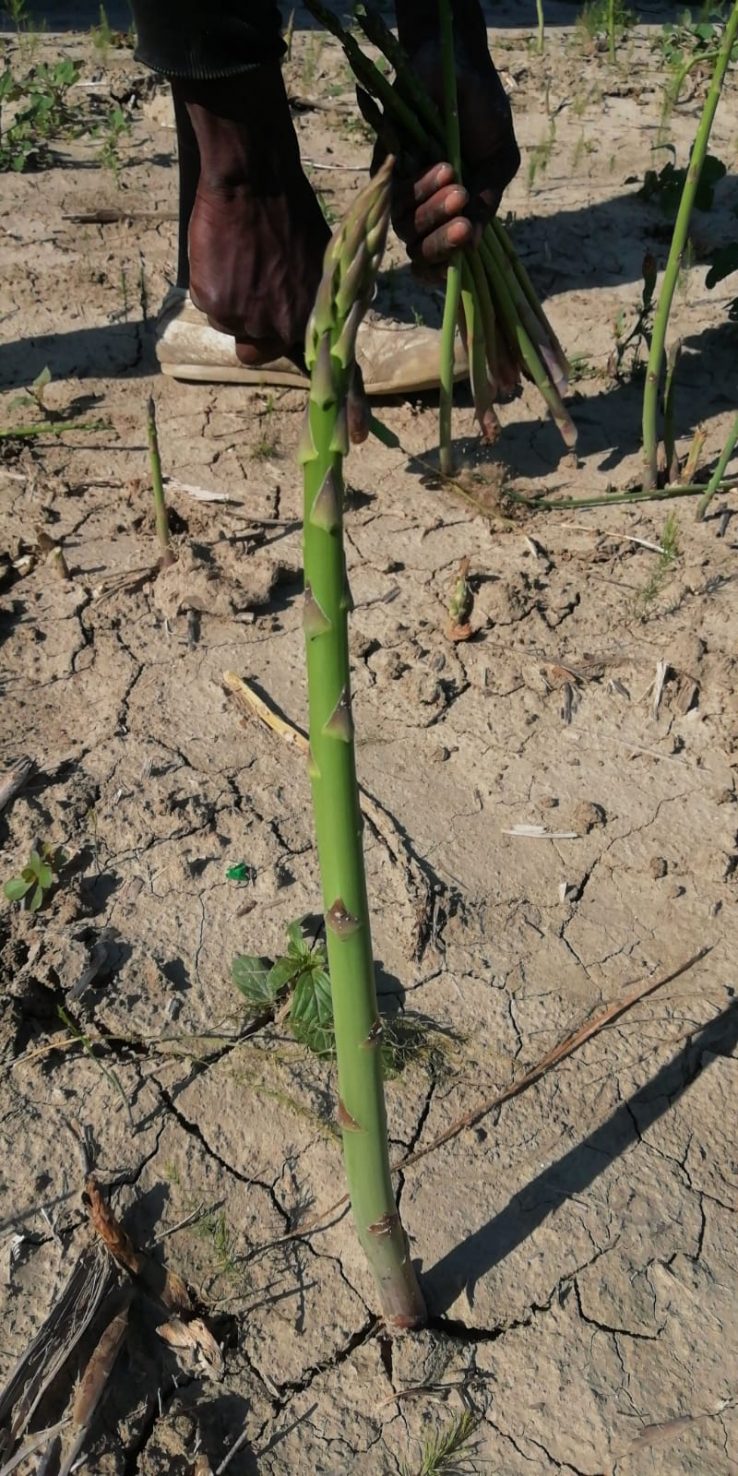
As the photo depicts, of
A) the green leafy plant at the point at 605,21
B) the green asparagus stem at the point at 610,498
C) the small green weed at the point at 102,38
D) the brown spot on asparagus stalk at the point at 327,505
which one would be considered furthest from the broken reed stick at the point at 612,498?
the small green weed at the point at 102,38

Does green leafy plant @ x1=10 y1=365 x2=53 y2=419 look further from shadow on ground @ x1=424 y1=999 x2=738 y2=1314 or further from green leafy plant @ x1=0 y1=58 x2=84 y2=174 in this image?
shadow on ground @ x1=424 y1=999 x2=738 y2=1314

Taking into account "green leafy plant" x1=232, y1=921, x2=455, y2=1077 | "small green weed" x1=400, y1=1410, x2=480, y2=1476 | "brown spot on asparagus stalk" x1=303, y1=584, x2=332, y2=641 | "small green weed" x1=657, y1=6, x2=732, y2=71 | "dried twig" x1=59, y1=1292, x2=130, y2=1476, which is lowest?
"small green weed" x1=400, y1=1410, x2=480, y2=1476

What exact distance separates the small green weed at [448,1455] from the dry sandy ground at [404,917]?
0.04 ft

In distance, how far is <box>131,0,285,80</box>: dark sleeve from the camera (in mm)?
2141

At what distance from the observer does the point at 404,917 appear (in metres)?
2.12

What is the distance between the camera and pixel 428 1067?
1.93 m

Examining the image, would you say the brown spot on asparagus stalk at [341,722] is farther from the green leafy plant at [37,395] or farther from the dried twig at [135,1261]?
the green leafy plant at [37,395]

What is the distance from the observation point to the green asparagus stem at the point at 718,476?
8.71 feet

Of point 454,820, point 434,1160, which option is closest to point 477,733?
point 454,820

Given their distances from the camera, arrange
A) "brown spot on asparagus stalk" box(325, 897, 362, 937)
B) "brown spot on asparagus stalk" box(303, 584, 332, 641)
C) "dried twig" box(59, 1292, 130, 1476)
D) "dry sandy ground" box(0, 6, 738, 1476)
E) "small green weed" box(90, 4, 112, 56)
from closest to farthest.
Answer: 1. "brown spot on asparagus stalk" box(303, 584, 332, 641)
2. "brown spot on asparagus stalk" box(325, 897, 362, 937)
3. "dried twig" box(59, 1292, 130, 1476)
4. "dry sandy ground" box(0, 6, 738, 1476)
5. "small green weed" box(90, 4, 112, 56)

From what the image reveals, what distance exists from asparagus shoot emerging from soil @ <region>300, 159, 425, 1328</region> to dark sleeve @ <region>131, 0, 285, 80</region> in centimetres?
143

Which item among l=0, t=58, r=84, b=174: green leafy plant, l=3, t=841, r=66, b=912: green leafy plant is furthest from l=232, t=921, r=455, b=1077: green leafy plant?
l=0, t=58, r=84, b=174: green leafy plant

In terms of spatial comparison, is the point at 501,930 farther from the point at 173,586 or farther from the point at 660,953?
the point at 173,586

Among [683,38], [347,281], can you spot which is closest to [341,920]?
[347,281]
